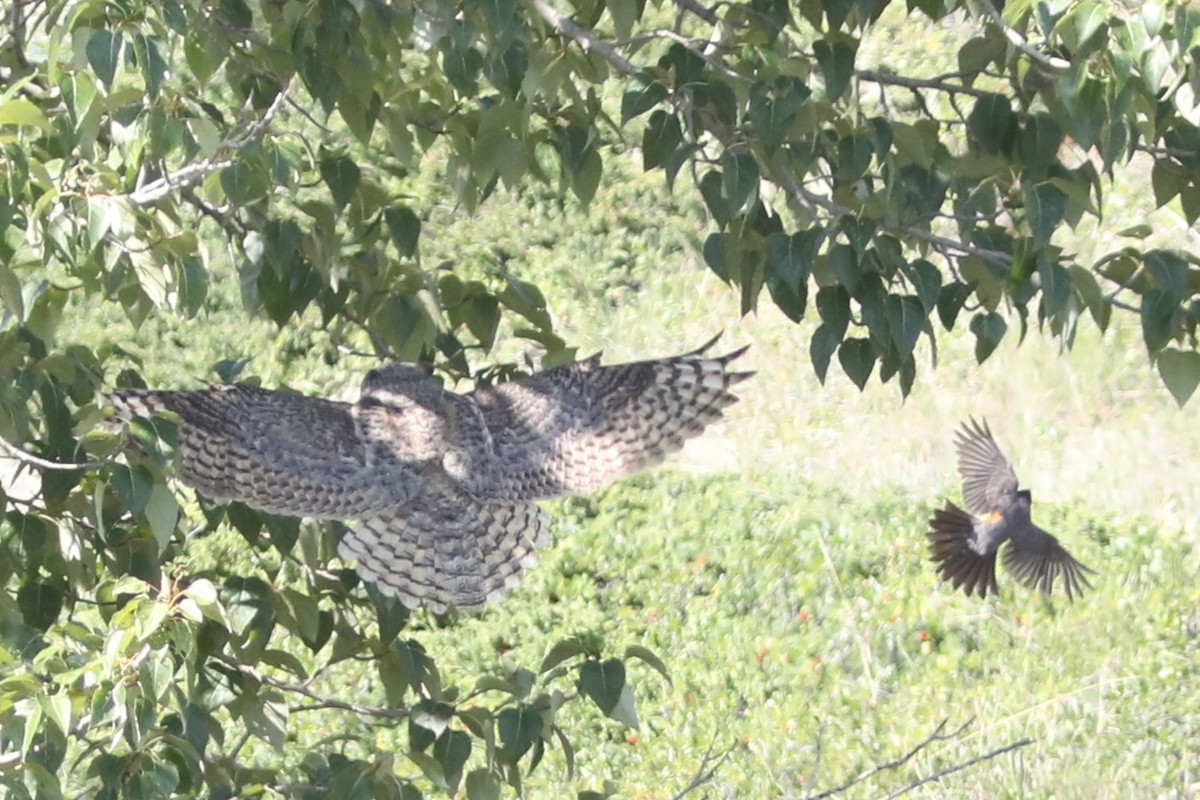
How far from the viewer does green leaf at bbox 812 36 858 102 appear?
2.70m

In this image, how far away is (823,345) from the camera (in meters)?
2.60

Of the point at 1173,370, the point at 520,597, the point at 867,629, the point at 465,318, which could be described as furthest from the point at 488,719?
the point at 520,597

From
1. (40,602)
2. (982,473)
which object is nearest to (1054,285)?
(40,602)

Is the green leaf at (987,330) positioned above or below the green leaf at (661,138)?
below

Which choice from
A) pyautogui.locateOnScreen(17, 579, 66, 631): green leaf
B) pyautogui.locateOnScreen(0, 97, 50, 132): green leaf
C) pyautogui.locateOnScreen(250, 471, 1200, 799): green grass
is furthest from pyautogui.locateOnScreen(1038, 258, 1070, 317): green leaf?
pyautogui.locateOnScreen(250, 471, 1200, 799): green grass

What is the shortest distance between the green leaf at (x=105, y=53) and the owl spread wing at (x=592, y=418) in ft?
4.44

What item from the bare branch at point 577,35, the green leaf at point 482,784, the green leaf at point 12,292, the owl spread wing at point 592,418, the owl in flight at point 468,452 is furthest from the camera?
the owl spread wing at point 592,418

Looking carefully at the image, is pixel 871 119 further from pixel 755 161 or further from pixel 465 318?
pixel 465 318

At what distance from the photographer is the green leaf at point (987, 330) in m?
2.77

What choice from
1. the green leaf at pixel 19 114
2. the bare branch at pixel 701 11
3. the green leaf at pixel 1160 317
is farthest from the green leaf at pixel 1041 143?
the green leaf at pixel 19 114

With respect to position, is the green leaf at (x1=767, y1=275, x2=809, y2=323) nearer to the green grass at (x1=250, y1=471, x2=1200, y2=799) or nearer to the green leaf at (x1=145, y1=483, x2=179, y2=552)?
the green leaf at (x1=145, y1=483, x2=179, y2=552)

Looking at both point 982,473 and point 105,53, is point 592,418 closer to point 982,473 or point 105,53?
point 105,53

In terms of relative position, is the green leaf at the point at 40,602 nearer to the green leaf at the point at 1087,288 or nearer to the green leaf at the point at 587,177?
the green leaf at the point at 587,177

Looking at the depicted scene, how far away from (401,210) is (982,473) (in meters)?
3.08
